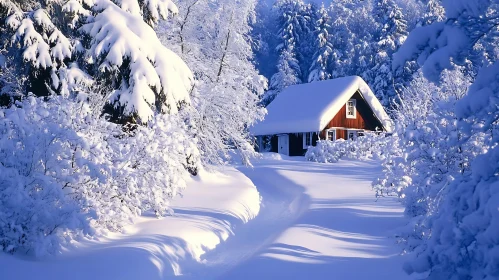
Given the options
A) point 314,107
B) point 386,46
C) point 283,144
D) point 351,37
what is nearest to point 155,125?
point 314,107

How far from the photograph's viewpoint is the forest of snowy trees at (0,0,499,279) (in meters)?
5.13

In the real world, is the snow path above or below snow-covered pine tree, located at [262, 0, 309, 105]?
below

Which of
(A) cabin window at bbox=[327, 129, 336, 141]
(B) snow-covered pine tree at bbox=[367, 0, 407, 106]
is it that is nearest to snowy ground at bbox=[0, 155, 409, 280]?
(A) cabin window at bbox=[327, 129, 336, 141]

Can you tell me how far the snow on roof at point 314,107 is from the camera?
115 feet

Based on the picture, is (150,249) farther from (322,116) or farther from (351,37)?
(351,37)

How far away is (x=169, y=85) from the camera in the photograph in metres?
12.7

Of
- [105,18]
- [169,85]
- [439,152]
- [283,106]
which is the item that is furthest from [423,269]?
[283,106]

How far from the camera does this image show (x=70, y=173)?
9469 millimetres

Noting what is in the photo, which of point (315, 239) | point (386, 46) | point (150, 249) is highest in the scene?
point (386, 46)

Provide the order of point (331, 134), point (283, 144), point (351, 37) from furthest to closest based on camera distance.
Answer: point (351, 37) → point (283, 144) → point (331, 134)

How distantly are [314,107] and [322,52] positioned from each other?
22.8m

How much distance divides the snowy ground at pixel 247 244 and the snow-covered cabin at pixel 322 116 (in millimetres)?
17220

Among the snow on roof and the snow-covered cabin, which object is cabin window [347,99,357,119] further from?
the snow on roof

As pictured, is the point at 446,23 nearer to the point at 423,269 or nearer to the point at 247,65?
the point at 423,269
